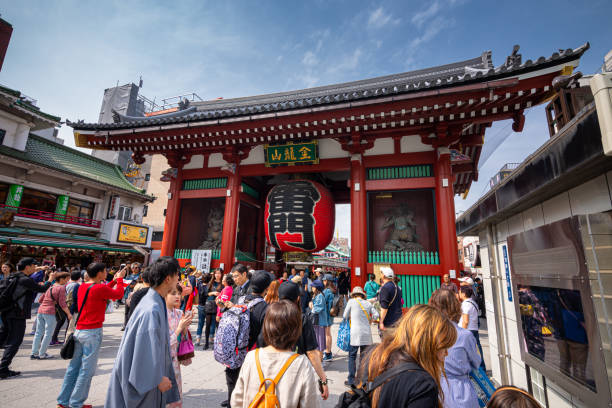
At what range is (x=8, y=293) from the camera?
167 inches

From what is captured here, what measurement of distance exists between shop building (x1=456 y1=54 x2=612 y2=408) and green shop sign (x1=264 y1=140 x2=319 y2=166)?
645 cm

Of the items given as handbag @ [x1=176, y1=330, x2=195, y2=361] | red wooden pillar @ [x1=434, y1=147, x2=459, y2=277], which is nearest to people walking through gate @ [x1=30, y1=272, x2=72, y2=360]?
handbag @ [x1=176, y1=330, x2=195, y2=361]

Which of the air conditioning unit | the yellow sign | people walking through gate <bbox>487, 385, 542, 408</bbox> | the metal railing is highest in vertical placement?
the metal railing

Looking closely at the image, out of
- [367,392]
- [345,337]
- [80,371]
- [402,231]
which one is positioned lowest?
[80,371]

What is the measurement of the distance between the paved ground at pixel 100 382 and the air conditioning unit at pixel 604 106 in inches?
145

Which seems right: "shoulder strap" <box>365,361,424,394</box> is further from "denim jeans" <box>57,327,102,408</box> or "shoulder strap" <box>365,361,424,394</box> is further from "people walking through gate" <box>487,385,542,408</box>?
"denim jeans" <box>57,327,102,408</box>

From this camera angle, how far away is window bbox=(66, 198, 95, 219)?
1728 cm

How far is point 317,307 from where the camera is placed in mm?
5199

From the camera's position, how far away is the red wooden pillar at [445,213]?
727 centimetres

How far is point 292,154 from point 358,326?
263 inches

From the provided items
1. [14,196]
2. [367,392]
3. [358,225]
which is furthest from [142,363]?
[14,196]

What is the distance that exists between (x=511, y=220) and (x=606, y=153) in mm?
2149

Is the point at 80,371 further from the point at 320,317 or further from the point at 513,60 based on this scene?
the point at 513,60

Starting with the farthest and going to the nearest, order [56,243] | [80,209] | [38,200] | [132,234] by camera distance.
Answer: [132,234], [80,209], [38,200], [56,243]
